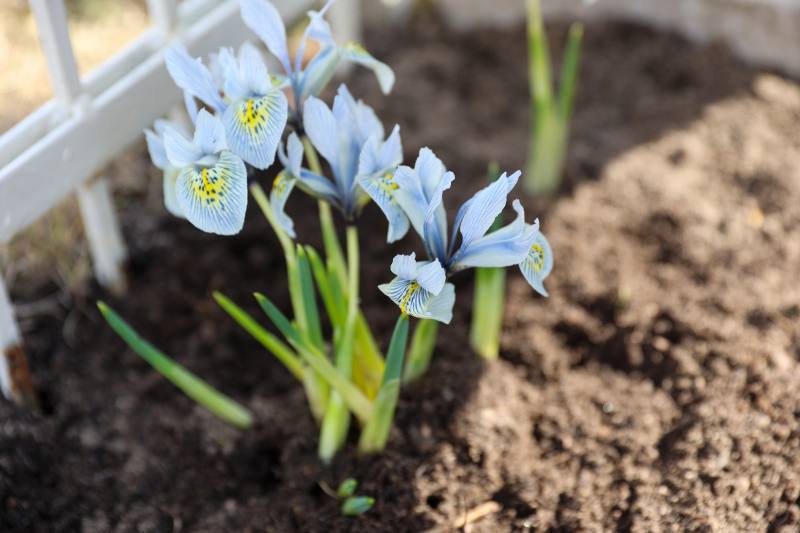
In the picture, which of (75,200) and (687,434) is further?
(75,200)

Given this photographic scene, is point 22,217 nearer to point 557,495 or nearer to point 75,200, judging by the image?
point 75,200

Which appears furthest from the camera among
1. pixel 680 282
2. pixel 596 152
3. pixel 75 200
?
pixel 596 152

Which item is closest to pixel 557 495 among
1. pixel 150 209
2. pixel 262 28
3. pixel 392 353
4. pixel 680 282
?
pixel 392 353

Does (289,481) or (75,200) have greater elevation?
(75,200)

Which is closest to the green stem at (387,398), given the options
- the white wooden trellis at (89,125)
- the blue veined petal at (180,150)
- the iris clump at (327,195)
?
the iris clump at (327,195)

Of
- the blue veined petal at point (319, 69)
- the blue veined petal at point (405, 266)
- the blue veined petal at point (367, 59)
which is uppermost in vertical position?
the blue veined petal at point (367, 59)

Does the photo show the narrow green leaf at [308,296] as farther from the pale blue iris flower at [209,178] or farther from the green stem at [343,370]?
the pale blue iris flower at [209,178]

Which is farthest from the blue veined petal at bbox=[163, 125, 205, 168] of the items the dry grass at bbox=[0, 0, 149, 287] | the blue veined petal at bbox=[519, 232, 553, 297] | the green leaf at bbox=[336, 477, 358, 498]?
the dry grass at bbox=[0, 0, 149, 287]

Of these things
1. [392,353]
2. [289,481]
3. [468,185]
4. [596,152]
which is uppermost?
[596,152]

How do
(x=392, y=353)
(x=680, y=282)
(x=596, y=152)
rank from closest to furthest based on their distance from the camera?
(x=392, y=353) → (x=680, y=282) → (x=596, y=152)
